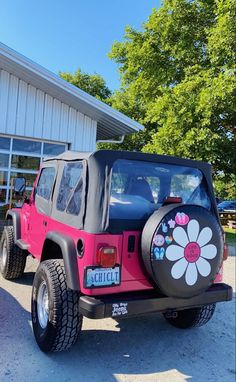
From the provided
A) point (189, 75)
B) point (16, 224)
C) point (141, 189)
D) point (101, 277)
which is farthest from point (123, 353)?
point (189, 75)

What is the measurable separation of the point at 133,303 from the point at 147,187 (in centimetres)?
120

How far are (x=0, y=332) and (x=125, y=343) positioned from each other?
4.51 feet

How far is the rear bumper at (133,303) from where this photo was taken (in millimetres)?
2854

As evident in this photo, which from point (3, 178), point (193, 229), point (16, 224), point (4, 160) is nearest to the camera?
point (193, 229)

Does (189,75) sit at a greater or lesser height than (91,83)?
lesser

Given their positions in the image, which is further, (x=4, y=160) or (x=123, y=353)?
(x=4, y=160)

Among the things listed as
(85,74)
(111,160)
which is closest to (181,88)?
(111,160)

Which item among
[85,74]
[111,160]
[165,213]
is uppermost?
[85,74]

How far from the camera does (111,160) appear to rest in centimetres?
320

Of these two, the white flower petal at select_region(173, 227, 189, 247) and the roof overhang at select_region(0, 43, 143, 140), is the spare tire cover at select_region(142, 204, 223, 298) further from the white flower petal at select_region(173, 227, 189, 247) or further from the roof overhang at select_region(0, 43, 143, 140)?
the roof overhang at select_region(0, 43, 143, 140)

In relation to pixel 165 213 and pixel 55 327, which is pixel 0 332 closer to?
pixel 55 327

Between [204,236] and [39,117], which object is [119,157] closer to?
[204,236]

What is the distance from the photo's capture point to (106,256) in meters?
2.94

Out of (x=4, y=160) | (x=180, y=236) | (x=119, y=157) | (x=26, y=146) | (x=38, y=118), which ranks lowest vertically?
(x=180, y=236)
